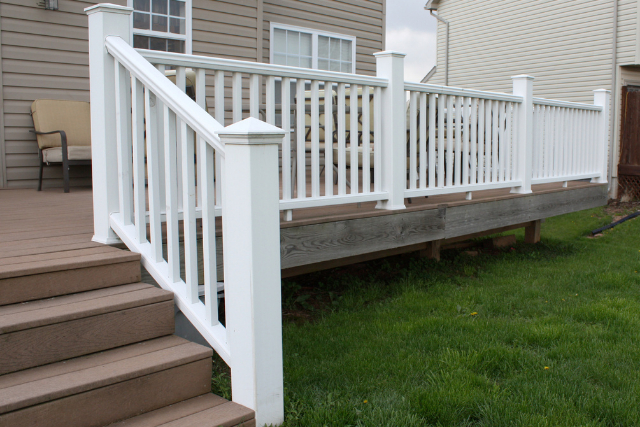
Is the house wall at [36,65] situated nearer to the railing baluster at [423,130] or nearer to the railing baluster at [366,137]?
the railing baluster at [423,130]

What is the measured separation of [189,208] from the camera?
2.31m

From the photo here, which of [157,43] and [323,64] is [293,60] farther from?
[157,43]

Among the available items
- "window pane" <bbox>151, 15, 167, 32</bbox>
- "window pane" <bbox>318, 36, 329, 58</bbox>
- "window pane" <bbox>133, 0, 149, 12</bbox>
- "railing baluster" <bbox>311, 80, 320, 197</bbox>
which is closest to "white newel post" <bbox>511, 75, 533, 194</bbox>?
"railing baluster" <bbox>311, 80, 320, 197</bbox>

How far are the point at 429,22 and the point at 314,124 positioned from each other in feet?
50.6

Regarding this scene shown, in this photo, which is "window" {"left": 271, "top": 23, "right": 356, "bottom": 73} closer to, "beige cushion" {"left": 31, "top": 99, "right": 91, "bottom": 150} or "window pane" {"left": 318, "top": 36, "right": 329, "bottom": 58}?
"window pane" {"left": 318, "top": 36, "right": 329, "bottom": 58}

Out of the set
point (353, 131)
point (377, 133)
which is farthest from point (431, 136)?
point (353, 131)

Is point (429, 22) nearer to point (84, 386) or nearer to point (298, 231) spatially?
point (298, 231)

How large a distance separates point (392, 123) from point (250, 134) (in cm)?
185

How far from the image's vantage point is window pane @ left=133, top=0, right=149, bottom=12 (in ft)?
20.8

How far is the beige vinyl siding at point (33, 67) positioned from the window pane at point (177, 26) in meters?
0.96

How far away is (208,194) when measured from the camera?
2.18 metres

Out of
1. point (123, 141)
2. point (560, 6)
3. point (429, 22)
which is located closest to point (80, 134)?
point (123, 141)

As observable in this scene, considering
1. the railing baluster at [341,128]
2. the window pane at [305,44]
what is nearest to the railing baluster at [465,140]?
the railing baluster at [341,128]

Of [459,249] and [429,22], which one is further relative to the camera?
[429,22]
